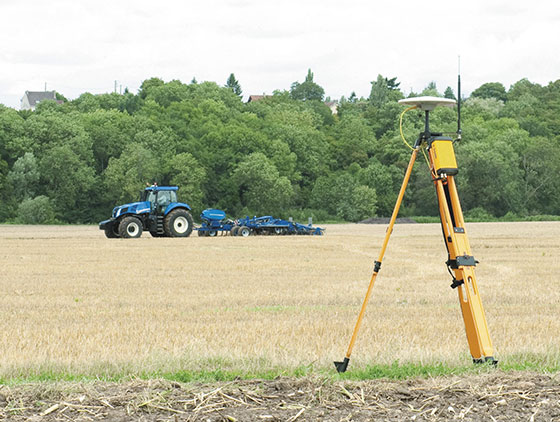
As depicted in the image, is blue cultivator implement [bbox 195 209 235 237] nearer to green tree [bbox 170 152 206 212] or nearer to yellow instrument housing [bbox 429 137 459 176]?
green tree [bbox 170 152 206 212]

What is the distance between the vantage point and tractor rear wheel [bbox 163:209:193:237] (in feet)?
133

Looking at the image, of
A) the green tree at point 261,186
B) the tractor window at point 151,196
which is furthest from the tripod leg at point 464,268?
the green tree at point 261,186

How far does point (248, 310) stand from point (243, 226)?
1236 inches

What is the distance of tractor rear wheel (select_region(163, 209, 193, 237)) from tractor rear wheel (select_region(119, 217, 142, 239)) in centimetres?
134

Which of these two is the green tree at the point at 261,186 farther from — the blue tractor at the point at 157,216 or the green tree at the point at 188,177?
the blue tractor at the point at 157,216

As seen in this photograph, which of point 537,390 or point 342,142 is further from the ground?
point 342,142

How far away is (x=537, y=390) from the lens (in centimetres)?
719

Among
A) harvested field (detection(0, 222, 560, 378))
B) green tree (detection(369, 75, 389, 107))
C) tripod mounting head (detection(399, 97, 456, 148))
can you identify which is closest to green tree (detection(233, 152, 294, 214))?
harvested field (detection(0, 222, 560, 378))

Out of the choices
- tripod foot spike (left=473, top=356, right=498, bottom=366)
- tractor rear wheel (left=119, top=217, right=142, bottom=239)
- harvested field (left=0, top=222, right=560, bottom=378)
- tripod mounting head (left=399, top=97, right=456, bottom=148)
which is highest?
tripod mounting head (left=399, top=97, right=456, bottom=148)

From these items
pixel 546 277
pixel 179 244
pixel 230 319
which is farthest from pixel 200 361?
pixel 179 244

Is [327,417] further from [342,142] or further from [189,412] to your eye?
[342,142]

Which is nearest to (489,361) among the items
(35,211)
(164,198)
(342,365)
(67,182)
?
(342,365)

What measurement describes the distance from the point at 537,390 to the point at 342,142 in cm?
10189

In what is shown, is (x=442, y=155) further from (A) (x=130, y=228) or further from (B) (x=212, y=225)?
(B) (x=212, y=225)
